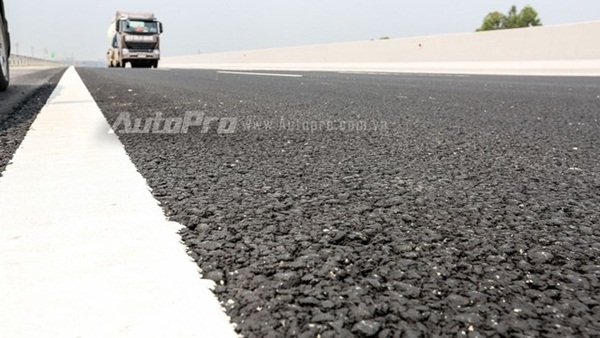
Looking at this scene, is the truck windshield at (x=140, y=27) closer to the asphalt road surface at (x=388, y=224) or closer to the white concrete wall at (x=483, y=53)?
the white concrete wall at (x=483, y=53)

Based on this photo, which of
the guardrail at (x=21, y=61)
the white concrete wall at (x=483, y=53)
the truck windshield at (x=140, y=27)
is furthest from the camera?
the guardrail at (x=21, y=61)

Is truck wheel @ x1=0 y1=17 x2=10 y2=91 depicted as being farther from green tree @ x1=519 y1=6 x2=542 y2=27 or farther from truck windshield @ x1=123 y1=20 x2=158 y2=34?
green tree @ x1=519 y1=6 x2=542 y2=27

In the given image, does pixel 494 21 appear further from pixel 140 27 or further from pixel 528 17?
pixel 140 27

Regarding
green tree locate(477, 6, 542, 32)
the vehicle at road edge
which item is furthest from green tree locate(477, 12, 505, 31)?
the vehicle at road edge

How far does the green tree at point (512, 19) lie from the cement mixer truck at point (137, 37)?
2365 inches

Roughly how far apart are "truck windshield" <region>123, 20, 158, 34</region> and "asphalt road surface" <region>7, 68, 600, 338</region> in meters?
29.5

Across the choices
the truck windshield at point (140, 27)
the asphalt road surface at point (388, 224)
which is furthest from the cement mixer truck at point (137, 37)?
the asphalt road surface at point (388, 224)

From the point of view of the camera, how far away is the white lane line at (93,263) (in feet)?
3.08

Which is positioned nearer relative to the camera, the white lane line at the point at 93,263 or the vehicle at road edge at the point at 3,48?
the white lane line at the point at 93,263

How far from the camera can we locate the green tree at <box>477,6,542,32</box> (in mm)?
75438

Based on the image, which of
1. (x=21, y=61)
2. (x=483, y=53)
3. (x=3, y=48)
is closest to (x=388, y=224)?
(x=3, y=48)

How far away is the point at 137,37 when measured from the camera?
101 ft

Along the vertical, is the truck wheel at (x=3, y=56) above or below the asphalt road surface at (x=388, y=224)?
above

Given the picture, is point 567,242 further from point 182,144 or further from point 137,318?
point 182,144
